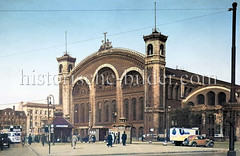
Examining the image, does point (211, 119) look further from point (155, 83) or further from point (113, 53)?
point (113, 53)

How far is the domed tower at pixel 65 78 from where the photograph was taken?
8162 cm

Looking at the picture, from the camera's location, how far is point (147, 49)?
64.8 meters

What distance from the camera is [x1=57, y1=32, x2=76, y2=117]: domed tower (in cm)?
8162

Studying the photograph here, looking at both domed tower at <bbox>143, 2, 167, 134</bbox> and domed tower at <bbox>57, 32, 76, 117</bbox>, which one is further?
domed tower at <bbox>57, 32, 76, 117</bbox>

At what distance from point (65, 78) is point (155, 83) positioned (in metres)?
27.3

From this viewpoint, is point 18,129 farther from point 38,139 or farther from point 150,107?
point 150,107

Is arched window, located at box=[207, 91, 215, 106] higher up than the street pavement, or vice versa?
arched window, located at box=[207, 91, 215, 106]

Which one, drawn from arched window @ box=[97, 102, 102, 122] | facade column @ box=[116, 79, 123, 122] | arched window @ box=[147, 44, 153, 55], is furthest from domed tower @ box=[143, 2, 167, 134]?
arched window @ box=[97, 102, 102, 122]

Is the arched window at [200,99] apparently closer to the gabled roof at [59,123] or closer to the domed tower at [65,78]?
the gabled roof at [59,123]

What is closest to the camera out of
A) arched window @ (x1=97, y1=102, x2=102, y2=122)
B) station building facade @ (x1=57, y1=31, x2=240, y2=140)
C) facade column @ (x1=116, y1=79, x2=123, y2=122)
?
station building facade @ (x1=57, y1=31, x2=240, y2=140)

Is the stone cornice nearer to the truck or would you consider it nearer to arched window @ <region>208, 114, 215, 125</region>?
arched window @ <region>208, 114, 215, 125</region>

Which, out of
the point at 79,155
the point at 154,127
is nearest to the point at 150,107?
the point at 154,127

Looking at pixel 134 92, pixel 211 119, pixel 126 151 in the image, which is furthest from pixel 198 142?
pixel 134 92

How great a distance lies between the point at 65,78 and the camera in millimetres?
82500
